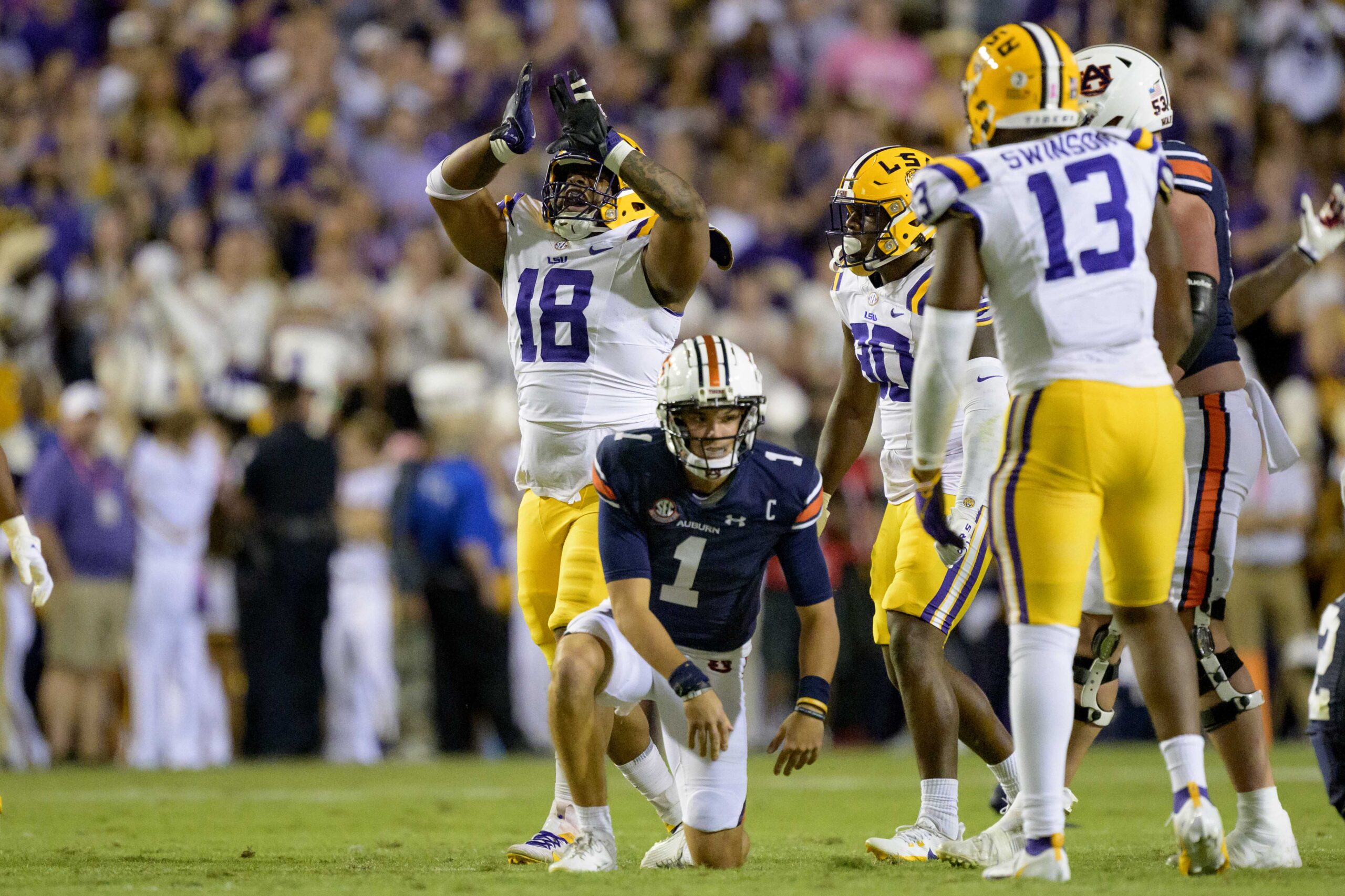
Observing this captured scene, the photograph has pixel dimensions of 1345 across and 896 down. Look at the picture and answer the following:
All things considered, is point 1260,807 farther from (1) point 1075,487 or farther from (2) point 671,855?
(2) point 671,855

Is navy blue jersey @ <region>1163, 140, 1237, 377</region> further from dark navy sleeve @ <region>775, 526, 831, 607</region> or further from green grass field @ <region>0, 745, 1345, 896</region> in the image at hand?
green grass field @ <region>0, 745, 1345, 896</region>

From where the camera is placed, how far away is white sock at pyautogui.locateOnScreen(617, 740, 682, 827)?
5672 millimetres

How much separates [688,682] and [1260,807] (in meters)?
1.70

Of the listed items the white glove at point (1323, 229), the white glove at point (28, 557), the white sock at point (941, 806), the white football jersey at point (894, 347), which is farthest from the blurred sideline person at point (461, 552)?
the white glove at point (1323, 229)

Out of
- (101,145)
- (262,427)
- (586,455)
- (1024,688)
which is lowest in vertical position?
(1024,688)

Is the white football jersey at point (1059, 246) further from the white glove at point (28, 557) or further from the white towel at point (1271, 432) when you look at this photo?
the white glove at point (28, 557)

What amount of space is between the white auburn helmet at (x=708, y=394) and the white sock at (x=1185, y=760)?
1.42 metres

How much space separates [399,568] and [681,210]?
6.08m

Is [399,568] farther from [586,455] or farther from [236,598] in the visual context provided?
[586,455]

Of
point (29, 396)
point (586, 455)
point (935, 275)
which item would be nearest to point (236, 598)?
point (29, 396)

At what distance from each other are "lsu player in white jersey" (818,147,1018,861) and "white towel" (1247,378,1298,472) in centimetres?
78

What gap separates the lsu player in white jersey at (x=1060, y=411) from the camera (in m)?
4.41

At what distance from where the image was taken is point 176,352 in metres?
11.4

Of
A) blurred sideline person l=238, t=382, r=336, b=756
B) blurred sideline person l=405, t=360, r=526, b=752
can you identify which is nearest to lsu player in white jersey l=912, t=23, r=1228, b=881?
blurred sideline person l=405, t=360, r=526, b=752
